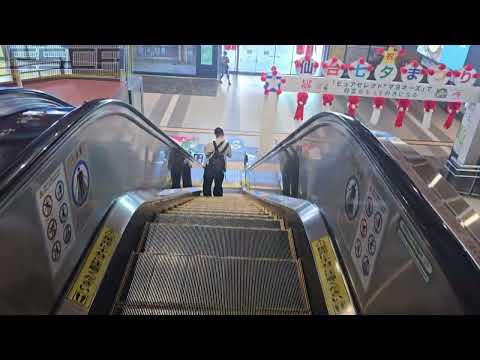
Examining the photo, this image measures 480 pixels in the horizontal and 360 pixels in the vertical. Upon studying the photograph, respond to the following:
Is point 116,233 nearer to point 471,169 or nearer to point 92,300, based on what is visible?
point 92,300

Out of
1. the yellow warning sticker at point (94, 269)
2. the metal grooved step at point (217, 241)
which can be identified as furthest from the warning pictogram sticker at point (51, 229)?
the metal grooved step at point (217, 241)

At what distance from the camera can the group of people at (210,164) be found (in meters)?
6.38

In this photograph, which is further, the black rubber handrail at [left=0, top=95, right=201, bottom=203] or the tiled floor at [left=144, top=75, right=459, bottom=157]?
the tiled floor at [left=144, top=75, right=459, bottom=157]

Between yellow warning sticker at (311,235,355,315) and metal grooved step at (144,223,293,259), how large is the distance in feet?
0.96

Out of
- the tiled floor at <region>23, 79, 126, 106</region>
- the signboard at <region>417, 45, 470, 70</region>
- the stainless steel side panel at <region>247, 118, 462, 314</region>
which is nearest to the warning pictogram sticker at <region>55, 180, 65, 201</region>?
the stainless steel side panel at <region>247, 118, 462, 314</region>

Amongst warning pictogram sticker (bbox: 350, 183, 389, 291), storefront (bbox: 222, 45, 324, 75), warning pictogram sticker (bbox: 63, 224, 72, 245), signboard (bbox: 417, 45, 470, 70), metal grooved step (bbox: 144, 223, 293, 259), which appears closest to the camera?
warning pictogram sticker (bbox: 350, 183, 389, 291)

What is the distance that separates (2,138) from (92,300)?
3.63ft

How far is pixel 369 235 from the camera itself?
2.01 m

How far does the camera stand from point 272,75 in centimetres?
816

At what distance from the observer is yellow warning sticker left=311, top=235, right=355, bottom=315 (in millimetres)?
1967

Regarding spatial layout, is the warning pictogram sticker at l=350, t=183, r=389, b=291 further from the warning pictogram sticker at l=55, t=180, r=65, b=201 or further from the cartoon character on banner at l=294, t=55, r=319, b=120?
the cartoon character on banner at l=294, t=55, r=319, b=120

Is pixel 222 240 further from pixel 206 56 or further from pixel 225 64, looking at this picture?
pixel 206 56

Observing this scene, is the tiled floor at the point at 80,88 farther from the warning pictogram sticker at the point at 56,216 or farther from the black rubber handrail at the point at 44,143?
the warning pictogram sticker at the point at 56,216
